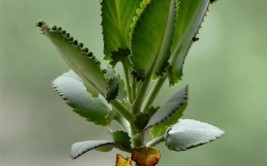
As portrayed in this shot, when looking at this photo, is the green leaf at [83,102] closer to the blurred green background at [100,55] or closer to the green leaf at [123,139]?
the green leaf at [123,139]

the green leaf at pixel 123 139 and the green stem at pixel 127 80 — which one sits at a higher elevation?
the green stem at pixel 127 80

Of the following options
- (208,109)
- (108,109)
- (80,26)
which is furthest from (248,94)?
(108,109)

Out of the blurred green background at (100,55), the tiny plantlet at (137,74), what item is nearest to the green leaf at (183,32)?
the tiny plantlet at (137,74)

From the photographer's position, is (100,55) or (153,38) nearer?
(153,38)

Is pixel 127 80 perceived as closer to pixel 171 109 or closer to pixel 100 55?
pixel 171 109

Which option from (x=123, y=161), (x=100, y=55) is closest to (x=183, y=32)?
(x=123, y=161)

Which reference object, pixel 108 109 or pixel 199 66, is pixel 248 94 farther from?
pixel 108 109

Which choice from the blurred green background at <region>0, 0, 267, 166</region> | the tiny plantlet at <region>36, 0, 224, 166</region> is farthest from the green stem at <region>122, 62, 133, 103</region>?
the blurred green background at <region>0, 0, 267, 166</region>
